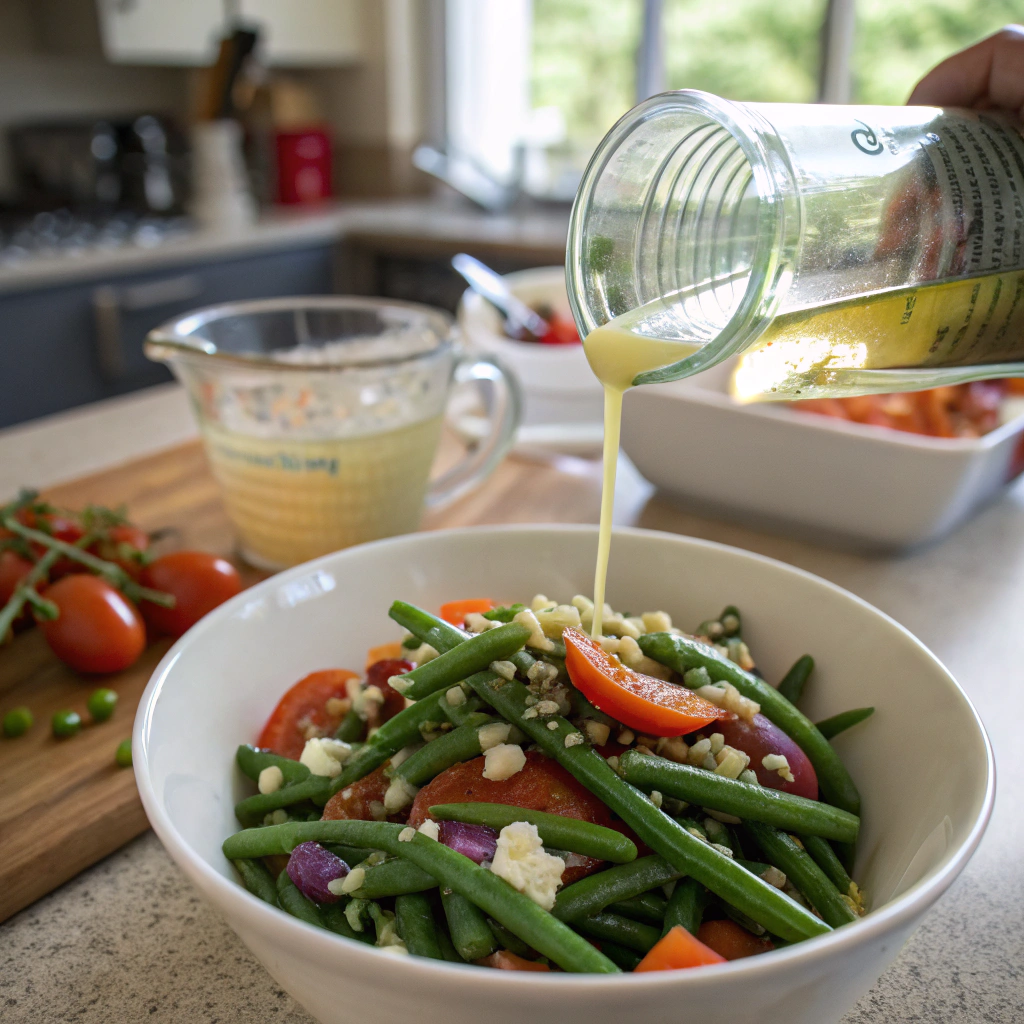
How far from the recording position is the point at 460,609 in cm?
109

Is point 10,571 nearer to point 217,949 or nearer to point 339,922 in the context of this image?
point 217,949

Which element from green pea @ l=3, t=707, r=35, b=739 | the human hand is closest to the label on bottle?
the human hand

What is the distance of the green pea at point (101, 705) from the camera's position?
1139 mm

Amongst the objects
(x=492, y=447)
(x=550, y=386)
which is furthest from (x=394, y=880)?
(x=550, y=386)

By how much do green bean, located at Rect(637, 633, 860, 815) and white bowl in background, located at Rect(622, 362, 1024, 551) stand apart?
0.61 m

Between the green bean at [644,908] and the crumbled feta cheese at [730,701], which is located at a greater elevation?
the crumbled feta cheese at [730,701]

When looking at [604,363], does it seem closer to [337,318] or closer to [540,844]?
[540,844]

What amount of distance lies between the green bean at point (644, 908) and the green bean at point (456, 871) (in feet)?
0.29

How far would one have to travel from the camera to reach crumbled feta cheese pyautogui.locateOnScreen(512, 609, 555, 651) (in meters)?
0.90

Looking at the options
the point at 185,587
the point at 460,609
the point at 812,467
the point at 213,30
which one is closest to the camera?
the point at 460,609

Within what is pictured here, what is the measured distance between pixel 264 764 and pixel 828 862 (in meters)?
0.53

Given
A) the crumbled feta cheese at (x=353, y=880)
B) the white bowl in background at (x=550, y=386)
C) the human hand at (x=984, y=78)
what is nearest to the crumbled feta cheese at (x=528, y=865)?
the crumbled feta cheese at (x=353, y=880)

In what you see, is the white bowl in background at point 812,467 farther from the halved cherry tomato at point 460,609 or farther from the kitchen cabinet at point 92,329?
the kitchen cabinet at point 92,329

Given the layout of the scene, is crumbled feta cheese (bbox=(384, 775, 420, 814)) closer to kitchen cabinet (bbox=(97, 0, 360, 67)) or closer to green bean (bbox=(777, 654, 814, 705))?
green bean (bbox=(777, 654, 814, 705))
